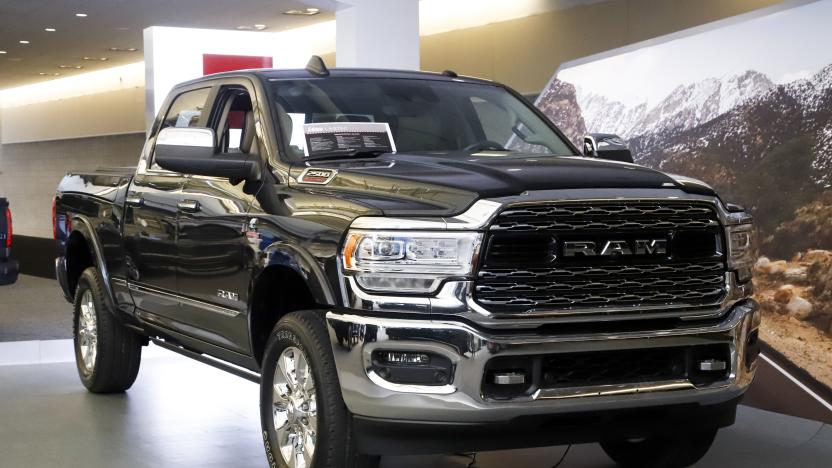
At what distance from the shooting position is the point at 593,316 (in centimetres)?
388

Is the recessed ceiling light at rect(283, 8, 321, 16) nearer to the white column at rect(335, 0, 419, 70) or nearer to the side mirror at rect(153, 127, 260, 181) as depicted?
the white column at rect(335, 0, 419, 70)

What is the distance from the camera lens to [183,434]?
589 cm

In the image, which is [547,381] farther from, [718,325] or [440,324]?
[718,325]

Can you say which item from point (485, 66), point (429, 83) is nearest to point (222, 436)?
point (429, 83)

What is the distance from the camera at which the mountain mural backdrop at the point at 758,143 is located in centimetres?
568

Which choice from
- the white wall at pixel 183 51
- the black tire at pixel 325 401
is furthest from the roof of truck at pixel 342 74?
the white wall at pixel 183 51

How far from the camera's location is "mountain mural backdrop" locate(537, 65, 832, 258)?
5684 mm

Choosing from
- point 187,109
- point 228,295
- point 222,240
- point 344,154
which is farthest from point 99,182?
point 344,154

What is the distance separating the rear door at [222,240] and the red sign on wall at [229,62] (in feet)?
13.7

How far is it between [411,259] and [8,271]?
6.12 m

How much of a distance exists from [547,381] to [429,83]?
6.52ft

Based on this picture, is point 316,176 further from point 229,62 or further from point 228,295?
point 229,62

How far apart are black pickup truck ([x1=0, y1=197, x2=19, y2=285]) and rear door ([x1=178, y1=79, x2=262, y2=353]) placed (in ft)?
13.7

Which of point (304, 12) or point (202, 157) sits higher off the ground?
point (304, 12)
